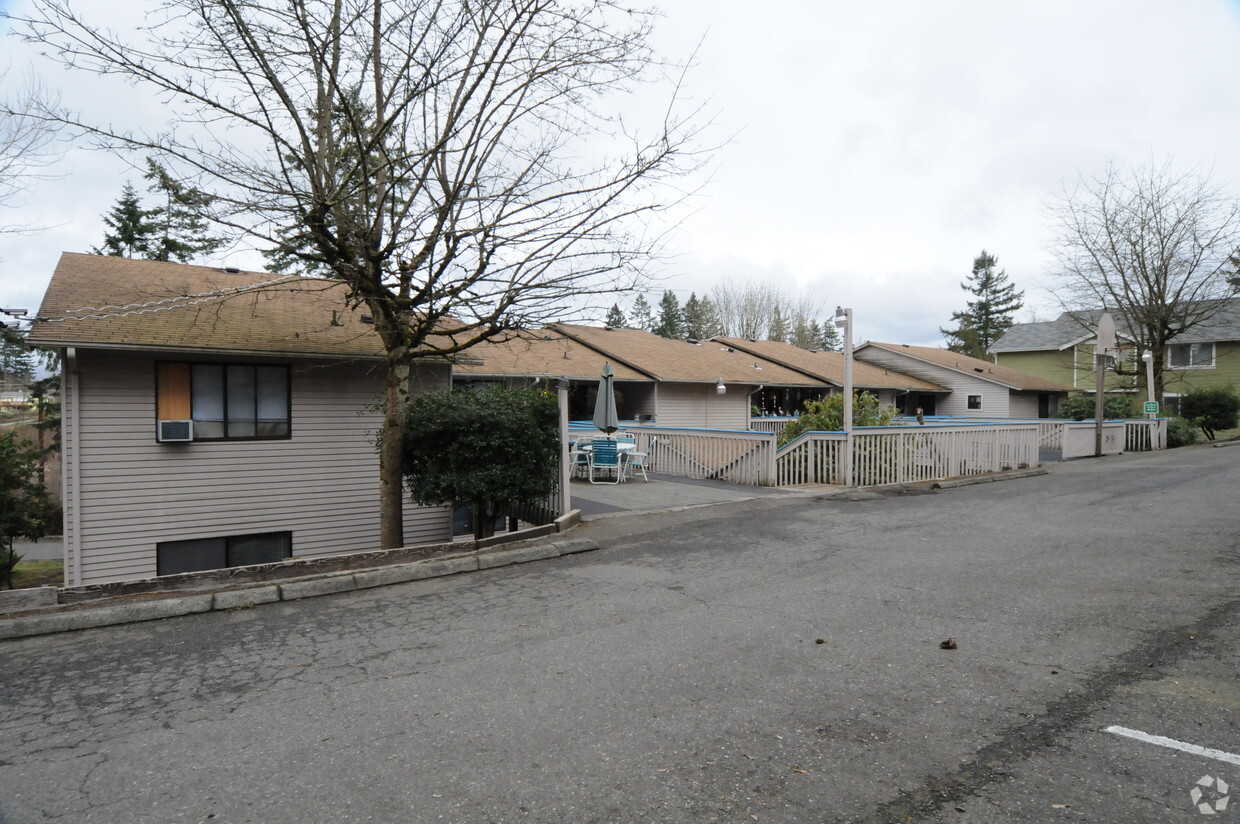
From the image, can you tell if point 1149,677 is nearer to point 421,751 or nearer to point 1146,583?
point 1146,583

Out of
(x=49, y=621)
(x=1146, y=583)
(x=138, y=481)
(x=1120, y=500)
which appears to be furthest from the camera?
(x=1120, y=500)

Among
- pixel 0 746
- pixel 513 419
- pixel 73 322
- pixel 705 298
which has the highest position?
pixel 705 298

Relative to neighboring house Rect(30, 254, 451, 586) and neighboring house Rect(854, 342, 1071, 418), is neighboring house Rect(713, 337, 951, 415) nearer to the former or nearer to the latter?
neighboring house Rect(854, 342, 1071, 418)

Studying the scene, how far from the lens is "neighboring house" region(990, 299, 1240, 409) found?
35.8 metres

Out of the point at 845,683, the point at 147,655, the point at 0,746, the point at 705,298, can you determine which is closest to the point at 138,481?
the point at 147,655

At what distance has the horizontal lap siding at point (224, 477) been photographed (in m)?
10.8

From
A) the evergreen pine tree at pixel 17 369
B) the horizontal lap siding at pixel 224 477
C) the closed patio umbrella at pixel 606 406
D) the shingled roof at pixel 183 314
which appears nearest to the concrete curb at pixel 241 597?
the horizontal lap siding at pixel 224 477

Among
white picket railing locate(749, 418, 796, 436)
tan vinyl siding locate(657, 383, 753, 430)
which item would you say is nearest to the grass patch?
tan vinyl siding locate(657, 383, 753, 430)

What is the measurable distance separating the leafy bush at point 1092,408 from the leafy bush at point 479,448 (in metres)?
27.5

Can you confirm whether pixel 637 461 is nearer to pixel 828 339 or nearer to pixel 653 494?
pixel 653 494

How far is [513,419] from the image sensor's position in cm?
972

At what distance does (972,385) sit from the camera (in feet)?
118

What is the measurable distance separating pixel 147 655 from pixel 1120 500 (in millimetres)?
14146

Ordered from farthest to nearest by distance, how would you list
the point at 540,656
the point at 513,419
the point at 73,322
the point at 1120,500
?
the point at 1120,500 < the point at 73,322 < the point at 513,419 < the point at 540,656
